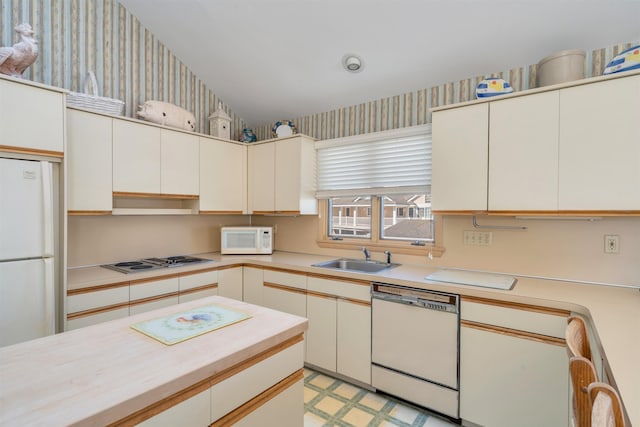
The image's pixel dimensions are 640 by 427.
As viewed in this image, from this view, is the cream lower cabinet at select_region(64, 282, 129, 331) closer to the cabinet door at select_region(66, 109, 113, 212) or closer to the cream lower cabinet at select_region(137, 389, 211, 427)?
the cabinet door at select_region(66, 109, 113, 212)

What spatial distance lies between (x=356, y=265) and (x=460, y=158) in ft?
4.32

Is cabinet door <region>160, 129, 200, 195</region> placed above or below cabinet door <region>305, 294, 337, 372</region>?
above

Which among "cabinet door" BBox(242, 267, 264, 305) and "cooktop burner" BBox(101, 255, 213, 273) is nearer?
"cooktop burner" BBox(101, 255, 213, 273)

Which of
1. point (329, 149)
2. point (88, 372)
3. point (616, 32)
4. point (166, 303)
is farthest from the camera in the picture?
point (329, 149)

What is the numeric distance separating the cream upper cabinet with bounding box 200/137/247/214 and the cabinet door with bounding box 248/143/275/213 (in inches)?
2.9

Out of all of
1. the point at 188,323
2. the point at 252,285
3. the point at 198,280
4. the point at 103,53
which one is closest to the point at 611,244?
the point at 188,323

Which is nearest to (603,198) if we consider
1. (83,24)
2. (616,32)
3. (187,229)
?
(616,32)

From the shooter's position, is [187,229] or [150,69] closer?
[150,69]

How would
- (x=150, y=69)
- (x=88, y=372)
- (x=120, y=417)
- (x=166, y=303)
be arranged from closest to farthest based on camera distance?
1. (x=120, y=417)
2. (x=88, y=372)
3. (x=166, y=303)
4. (x=150, y=69)

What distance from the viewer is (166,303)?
254 centimetres

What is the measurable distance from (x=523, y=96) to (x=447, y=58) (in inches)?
26.2

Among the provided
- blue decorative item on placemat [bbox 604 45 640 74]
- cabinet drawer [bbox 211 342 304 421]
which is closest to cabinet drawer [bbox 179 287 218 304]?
cabinet drawer [bbox 211 342 304 421]

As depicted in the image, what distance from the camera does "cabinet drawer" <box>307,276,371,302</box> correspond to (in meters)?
2.35

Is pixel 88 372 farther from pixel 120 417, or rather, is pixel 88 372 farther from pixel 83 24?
pixel 83 24
